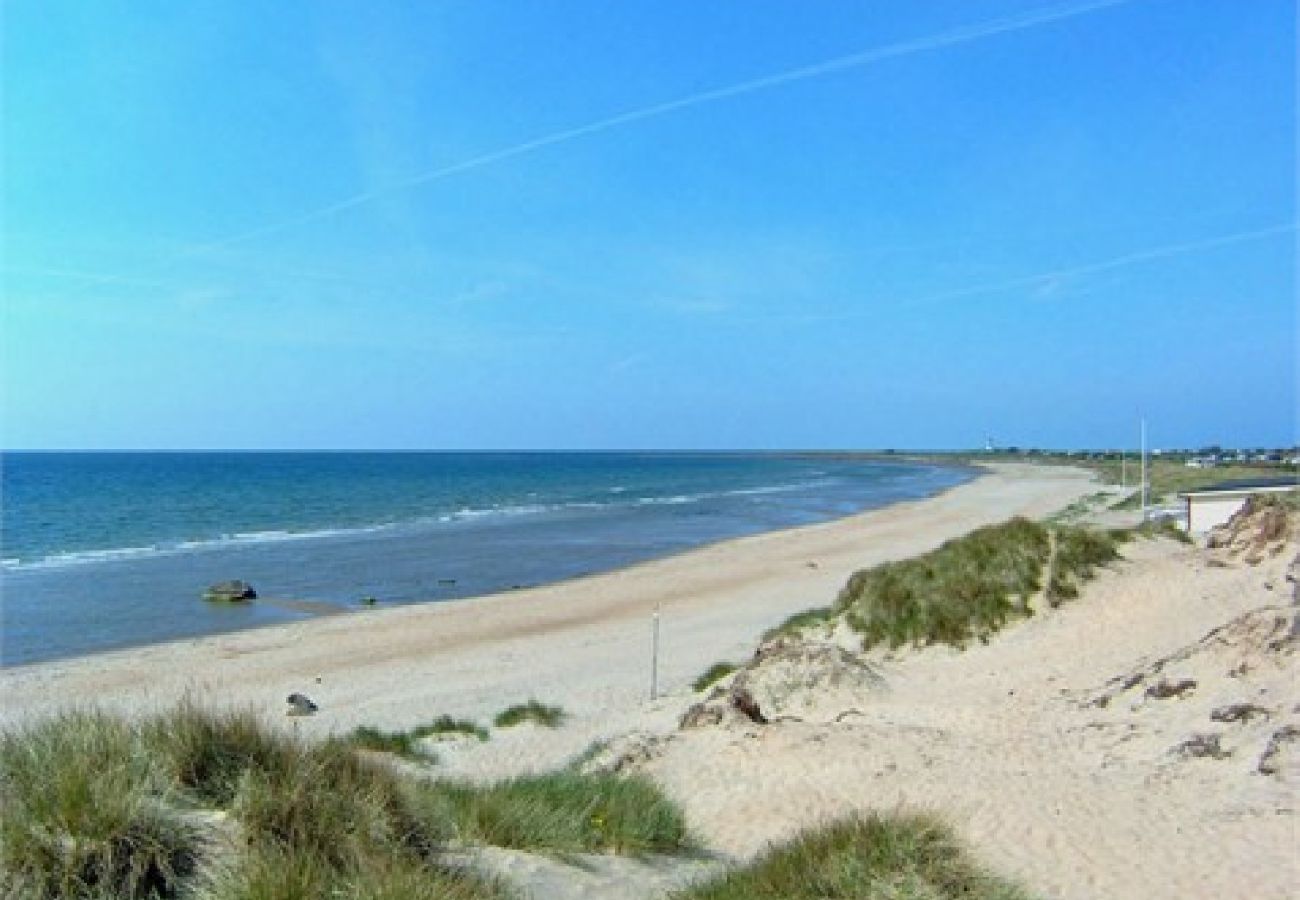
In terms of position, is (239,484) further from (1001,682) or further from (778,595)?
(1001,682)

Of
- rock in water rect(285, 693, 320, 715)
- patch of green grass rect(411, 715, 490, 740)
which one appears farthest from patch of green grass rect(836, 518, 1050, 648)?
rock in water rect(285, 693, 320, 715)

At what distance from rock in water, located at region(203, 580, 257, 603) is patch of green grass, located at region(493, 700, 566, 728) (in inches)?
688

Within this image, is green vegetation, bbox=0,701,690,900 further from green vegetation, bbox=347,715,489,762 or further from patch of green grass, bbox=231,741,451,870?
green vegetation, bbox=347,715,489,762

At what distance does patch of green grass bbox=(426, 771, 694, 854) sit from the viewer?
5.81 metres

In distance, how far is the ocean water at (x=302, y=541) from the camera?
2984 cm

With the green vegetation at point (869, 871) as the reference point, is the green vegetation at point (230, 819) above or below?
above

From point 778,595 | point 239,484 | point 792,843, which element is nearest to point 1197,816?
point 792,843

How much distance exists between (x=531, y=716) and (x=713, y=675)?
3.49 metres

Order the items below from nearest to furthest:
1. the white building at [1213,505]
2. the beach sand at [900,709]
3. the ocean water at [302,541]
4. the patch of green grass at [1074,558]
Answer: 1. the beach sand at [900,709]
2. the patch of green grass at [1074,558]
3. the white building at [1213,505]
4. the ocean water at [302,541]

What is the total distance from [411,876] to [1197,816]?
777cm

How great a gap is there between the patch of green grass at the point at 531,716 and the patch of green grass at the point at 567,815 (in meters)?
9.08

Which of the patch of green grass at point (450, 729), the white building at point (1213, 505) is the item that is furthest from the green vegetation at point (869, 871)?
the white building at point (1213, 505)

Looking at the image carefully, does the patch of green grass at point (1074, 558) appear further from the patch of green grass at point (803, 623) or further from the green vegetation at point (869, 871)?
the green vegetation at point (869, 871)

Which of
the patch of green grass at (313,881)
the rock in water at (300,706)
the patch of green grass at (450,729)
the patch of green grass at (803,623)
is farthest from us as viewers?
the patch of green grass at (803,623)
